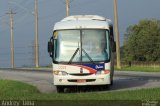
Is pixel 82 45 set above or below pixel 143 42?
below

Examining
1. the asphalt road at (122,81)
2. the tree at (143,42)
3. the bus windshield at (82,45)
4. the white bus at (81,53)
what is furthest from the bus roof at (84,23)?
the tree at (143,42)

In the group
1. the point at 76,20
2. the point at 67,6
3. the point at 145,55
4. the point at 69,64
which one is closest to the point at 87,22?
the point at 76,20

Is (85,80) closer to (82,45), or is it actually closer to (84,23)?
(82,45)

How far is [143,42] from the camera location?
10475 centimetres

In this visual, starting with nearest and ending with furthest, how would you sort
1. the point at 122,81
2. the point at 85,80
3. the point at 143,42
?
1. the point at 85,80
2. the point at 122,81
3. the point at 143,42

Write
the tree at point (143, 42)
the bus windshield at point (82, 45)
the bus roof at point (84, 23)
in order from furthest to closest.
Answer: the tree at point (143, 42) < the bus roof at point (84, 23) < the bus windshield at point (82, 45)

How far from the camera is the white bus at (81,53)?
24016mm

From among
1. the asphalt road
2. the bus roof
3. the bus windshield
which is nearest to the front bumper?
the bus windshield

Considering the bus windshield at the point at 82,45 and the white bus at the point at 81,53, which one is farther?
the bus windshield at the point at 82,45

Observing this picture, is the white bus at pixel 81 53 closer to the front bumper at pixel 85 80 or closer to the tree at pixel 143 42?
the front bumper at pixel 85 80

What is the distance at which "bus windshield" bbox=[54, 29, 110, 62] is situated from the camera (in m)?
24.2

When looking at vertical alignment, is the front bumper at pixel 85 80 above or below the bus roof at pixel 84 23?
below

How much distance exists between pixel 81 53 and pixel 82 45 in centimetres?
39

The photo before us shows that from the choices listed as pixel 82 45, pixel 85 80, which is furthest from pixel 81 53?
pixel 85 80
